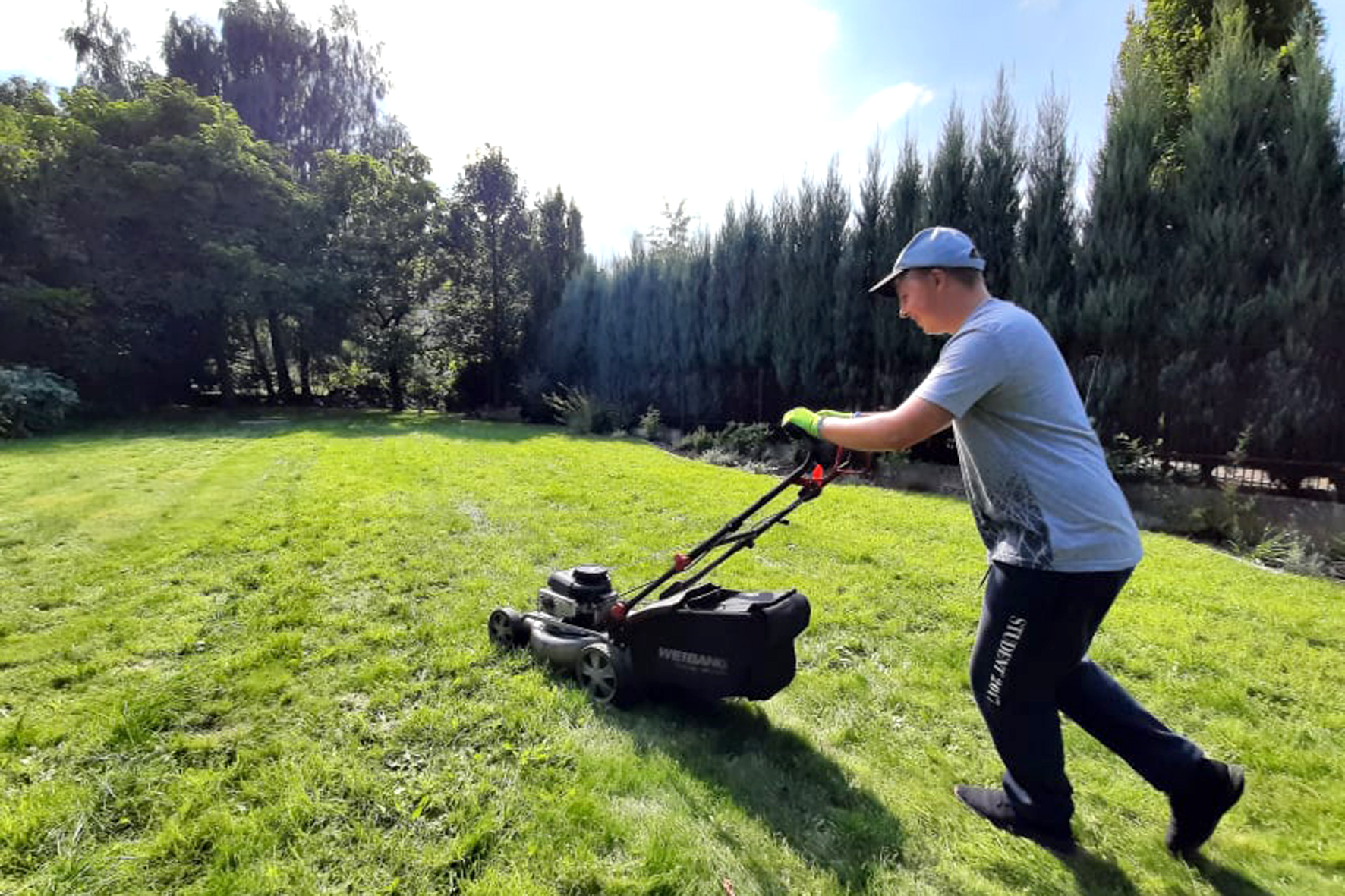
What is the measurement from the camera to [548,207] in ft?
69.8

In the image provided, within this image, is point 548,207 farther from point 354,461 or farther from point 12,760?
point 12,760

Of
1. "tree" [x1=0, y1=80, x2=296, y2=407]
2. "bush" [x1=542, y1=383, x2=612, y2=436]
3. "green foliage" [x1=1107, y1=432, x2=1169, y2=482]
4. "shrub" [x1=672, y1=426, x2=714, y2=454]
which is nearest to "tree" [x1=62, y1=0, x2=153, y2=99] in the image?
"tree" [x1=0, y1=80, x2=296, y2=407]

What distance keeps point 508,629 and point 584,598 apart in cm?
55

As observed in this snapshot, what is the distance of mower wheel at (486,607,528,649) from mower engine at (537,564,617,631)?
231 millimetres

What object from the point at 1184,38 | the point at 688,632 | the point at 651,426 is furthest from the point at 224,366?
the point at 1184,38

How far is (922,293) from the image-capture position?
6.91 ft

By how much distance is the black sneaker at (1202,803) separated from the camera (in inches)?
75.3

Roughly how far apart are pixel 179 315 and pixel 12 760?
20.3 metres

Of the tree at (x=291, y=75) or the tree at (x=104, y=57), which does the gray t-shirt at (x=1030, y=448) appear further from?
the tree at (x=104, y=57)

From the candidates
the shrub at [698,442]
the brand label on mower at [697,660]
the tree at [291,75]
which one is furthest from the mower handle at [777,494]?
the tree at [291,75]

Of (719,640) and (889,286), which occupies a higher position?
(889,286)

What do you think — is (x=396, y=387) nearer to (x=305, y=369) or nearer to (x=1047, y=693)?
(x=305, y=369)

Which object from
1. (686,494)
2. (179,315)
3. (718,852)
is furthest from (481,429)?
(718,852)

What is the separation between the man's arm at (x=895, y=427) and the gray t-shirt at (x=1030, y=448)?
0.03 m
